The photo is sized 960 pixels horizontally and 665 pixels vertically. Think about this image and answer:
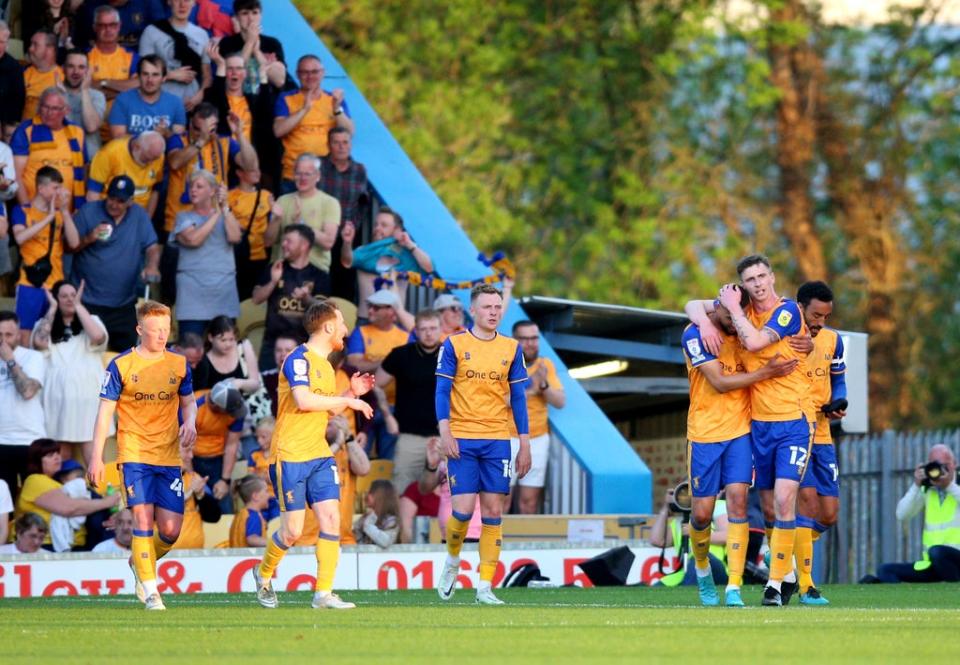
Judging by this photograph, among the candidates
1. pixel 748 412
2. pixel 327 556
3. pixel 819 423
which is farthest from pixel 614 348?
pixel 327 556

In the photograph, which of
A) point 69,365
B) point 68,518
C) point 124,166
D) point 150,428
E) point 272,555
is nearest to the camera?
point 272,555

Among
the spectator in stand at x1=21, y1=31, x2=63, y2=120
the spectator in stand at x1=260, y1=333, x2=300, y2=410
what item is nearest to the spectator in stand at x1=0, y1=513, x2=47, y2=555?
the spectator in stand at x1=260, y1=333, x2=300, y2=410

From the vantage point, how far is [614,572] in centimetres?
1695

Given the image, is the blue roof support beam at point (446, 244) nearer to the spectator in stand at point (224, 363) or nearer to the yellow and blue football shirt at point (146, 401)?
the spectator in stand at point (224, 363)

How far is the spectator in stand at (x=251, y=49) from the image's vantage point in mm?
20172

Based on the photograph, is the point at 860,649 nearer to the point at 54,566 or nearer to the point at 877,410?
the point at 54,566

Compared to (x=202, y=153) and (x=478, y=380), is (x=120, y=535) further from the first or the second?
(x=202, y=153)

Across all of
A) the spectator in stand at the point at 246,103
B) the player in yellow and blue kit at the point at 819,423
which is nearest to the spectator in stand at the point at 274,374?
the spectator in stand at the point at 246,103

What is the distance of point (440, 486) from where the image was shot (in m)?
17.8

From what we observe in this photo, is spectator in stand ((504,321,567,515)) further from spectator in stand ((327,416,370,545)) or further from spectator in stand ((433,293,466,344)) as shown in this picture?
spectator in stand ((327,416,370,545))

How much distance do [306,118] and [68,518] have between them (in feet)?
18.8

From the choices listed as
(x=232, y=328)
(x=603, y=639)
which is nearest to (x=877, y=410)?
(x=232, y=328)

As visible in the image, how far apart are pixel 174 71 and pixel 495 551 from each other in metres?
8.37

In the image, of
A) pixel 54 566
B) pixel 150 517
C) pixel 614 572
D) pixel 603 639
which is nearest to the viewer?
pixel 603 639
